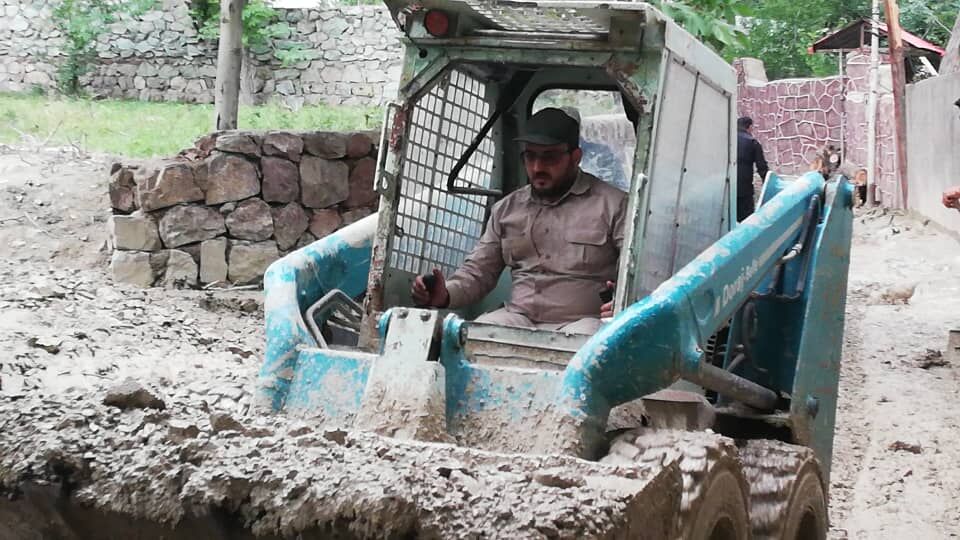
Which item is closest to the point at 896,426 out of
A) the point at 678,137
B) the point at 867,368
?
the point at 867,368

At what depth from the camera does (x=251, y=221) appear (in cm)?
964

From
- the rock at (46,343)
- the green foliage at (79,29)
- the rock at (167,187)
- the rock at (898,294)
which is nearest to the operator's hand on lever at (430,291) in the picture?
the rock at (46,343)

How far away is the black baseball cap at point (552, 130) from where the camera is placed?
466 cm

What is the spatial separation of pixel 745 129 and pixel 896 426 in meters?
3.81

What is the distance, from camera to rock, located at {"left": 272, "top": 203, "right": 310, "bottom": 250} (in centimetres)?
973

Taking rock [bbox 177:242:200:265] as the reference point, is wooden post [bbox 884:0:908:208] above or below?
above

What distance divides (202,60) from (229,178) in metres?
11.2

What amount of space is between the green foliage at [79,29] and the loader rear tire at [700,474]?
59.1ft

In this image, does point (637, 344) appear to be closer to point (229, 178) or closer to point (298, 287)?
point (298, 287)

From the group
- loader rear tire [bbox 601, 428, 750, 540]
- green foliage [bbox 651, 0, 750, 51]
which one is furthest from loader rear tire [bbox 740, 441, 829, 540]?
green foliage [bbox 651, 0, 750, 51]

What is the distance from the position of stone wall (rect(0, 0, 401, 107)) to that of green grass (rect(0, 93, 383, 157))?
86.1 inches

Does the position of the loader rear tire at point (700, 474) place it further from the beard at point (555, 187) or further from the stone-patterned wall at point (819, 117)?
the stone-patterned wall at point (819, 117)

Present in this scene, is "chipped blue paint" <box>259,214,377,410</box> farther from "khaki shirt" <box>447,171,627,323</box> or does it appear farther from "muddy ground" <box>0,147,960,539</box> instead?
"khaki shirt" <box>447,171,627,323</box>

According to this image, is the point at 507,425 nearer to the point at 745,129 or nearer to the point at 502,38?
the point at 502,38
